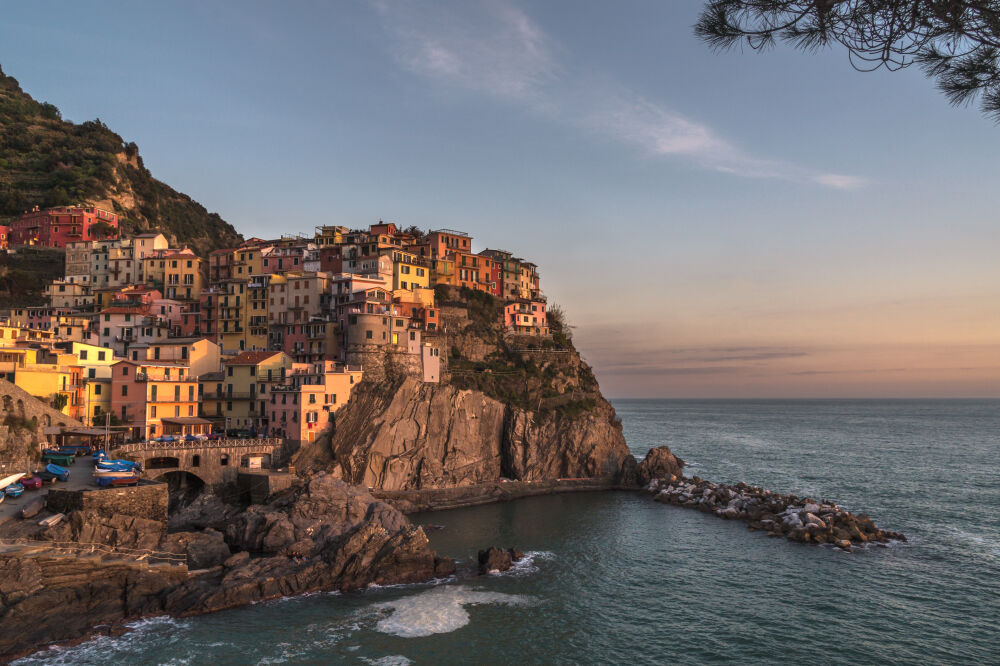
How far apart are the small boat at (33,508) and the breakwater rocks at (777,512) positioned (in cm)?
5077

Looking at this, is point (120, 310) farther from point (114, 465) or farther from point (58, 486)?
point (58, 486)

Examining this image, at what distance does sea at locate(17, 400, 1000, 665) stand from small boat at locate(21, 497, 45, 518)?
11.8m

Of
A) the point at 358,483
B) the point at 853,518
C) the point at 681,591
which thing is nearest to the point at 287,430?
the point at 358,483

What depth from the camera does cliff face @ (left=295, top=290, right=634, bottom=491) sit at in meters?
59.0

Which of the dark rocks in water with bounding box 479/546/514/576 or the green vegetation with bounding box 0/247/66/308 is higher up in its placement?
the green vegetation with bounding box 0/247/66/308

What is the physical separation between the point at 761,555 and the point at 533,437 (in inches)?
1192

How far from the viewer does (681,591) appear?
120 feet

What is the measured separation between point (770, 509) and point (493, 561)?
28.6 metres

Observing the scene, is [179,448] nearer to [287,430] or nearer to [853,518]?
[287,430]

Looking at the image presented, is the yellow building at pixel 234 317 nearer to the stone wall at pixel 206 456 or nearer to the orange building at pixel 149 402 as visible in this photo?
the orange building at pixel 149 402

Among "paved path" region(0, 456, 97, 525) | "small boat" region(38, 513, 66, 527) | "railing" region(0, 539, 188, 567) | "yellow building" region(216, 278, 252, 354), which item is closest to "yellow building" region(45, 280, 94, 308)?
"yellow building" region(216, 278, 252, 354)

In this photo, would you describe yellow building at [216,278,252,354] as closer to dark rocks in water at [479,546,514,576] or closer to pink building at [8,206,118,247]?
pink building at [8,206,118,247]

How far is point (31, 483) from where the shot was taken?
38.8 meters

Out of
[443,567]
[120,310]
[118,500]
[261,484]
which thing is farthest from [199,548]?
[120,310]
